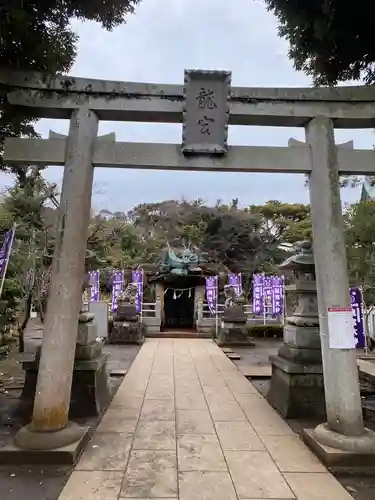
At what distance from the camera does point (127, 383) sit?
7.69 metres

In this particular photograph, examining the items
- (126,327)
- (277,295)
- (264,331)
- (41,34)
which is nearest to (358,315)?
(277,295)

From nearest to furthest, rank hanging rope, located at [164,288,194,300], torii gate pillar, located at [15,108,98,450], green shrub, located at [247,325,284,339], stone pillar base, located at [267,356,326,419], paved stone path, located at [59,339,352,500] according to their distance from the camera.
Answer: paved stone path, located at [59,339,352,500] < torii gate pillar, located at [15,108,98,450] < stone pillar base, located at [267,356,326,419] < green shrub, located at [247,325,284,339] < hanging rope, located at [164,288,194,300]

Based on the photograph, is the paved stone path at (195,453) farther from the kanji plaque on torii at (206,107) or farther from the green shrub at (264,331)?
the green shrub at (264,331)

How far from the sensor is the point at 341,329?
441 centimetres

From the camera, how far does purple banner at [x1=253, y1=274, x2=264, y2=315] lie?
59.5 feet

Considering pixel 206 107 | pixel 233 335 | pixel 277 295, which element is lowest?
pixel 233 335

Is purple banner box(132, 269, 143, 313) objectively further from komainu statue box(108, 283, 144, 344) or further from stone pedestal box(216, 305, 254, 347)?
stone pedestal box(216, 305, 254, 347)

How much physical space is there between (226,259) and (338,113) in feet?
84.4

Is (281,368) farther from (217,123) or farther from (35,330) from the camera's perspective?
(35,330)

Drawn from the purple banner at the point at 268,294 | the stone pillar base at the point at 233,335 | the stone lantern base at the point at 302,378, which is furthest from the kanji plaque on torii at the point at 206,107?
the purple banner at the point at 268,294

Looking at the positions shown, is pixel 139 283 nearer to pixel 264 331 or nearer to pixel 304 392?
pixel 264 331

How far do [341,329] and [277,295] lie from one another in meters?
14.1

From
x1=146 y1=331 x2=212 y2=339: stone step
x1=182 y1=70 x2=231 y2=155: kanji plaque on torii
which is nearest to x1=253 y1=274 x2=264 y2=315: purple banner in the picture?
x1=146 y1=331 x2=212 y2=339: stone step

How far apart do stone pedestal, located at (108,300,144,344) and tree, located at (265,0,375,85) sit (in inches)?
482
